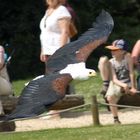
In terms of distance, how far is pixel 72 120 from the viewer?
9.62 metres

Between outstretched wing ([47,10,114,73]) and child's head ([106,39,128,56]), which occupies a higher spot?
outstretched wing ([47,10,114,73])

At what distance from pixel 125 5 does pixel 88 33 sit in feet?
48.9

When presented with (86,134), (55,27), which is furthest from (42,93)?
(55,27)

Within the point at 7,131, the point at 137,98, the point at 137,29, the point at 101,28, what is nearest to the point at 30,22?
the point at 137,29

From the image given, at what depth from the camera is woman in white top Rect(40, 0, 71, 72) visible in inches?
349

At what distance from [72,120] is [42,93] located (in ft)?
11.8

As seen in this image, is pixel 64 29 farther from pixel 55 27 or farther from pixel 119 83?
pixel 119 83

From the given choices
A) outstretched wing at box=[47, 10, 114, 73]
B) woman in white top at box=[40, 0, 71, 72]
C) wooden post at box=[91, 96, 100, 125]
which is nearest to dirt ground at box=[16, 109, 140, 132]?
wooden post at box=[91, 96, 100, 125]

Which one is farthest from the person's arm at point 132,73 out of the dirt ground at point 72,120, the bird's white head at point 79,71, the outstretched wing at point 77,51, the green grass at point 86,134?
the bird's white head at point 79,71

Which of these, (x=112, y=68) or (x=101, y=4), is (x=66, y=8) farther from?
(x=101, y=4)

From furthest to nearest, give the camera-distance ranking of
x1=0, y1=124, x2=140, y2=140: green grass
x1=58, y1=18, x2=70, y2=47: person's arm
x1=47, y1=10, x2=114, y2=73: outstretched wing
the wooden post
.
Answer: x1=58, y1=18, x2=70, y2=47: person's arm, the wooden post, x1=0, y1=124, x2=140, y2=140: green grass, x1=47, y1=10, x2=114, y2=73: outstretched wing

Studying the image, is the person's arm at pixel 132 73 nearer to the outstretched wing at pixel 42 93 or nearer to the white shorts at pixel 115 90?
the white shorts at pixel 115 90

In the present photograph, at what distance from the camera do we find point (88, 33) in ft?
22.5

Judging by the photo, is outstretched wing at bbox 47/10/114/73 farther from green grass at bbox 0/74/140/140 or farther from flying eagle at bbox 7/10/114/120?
green grass at bbox 0/74/140/140
